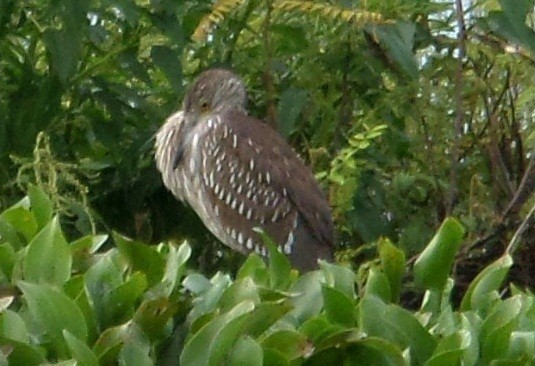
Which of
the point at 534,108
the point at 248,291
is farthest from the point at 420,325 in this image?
the point at 534,108

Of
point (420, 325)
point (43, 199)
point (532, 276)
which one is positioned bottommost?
point (532, 276)

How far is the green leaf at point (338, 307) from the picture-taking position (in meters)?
2.31

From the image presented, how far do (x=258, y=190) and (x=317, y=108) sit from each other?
0.46 m

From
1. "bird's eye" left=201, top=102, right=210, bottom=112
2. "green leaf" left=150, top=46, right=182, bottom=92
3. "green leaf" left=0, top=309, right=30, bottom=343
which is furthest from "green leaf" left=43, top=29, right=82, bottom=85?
"green leaf" left=0, top=309, right=30, bottom=343

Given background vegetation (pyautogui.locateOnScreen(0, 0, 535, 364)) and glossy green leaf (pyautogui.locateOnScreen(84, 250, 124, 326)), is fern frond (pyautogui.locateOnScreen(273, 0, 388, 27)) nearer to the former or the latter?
background vegetation (pyautogui.locateOnScreen(0, 0, 535, 364))

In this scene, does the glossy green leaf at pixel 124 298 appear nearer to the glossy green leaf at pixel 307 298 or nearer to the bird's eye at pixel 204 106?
the glossy green leaf at pixel 307 298

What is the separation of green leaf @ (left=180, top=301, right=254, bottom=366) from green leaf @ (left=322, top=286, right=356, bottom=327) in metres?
0.20

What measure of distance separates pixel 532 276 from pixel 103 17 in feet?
5.10

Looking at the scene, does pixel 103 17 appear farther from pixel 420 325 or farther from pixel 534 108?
pixel 420 325

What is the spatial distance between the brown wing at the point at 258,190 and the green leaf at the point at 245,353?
265 centimetres

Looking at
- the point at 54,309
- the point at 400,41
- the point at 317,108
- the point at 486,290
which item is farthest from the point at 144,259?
the point at 317,108

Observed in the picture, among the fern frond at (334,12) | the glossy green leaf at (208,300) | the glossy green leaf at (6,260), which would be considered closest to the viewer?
the glossy green leaf at (208,300)

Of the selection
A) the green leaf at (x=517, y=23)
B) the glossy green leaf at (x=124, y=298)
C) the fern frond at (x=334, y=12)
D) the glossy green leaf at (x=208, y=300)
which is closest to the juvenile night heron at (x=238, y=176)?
the fern frond at (x=334, y=12)

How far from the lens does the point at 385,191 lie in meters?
4.93
